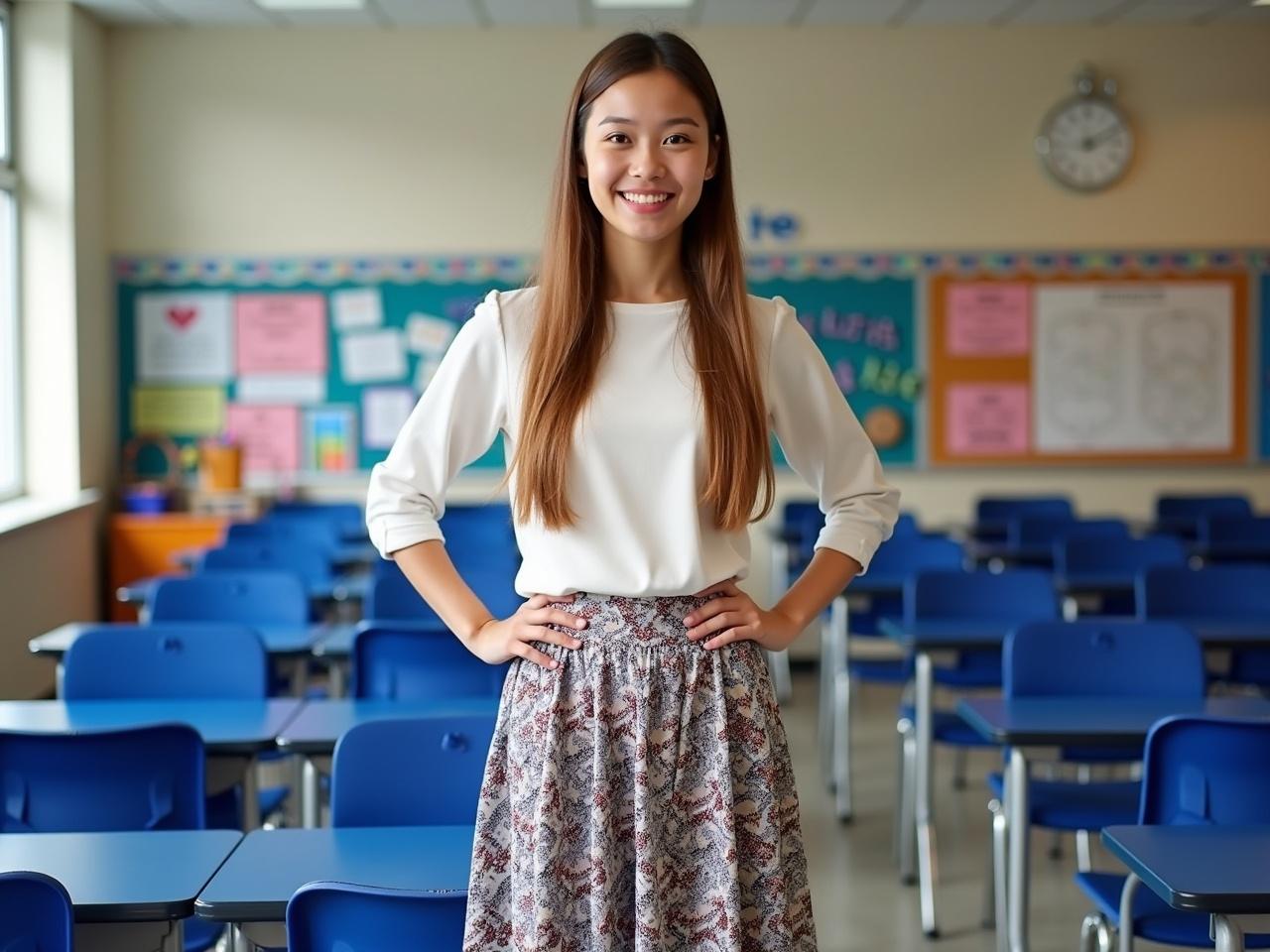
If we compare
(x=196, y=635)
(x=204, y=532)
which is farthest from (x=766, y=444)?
(x=204, y=532)

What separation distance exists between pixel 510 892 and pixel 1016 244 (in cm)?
626

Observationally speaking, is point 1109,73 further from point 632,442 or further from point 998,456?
point 632,442

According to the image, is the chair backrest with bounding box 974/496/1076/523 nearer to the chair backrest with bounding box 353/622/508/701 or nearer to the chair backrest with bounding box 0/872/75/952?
the chair backrest with bounding box 353/622/508/701

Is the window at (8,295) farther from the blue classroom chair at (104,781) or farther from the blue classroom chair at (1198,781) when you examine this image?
the blue classroom chair at (1198,781)

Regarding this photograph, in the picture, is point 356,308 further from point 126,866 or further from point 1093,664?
point 126,866

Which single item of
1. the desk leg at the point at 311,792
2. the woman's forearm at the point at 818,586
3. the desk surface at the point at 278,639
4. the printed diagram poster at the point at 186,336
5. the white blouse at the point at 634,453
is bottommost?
the desk leg at the point at 311,792

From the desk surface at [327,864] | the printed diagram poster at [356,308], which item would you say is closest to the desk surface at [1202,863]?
the desk surface at [327,864]

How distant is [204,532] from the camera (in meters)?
6.85

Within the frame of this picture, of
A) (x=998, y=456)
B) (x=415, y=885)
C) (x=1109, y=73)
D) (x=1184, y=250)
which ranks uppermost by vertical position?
(x=1109, y=73)

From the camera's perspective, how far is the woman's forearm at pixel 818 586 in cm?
170

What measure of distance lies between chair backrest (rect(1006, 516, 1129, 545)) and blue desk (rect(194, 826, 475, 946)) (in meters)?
4.19

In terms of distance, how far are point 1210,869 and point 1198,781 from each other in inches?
25.1

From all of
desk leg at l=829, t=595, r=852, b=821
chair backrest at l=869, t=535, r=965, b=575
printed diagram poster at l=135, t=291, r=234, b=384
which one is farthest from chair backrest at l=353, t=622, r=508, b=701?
printed diagram poster at l=135, t=291, r=234, b=384

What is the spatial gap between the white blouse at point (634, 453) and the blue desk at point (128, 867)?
1.82 feet
